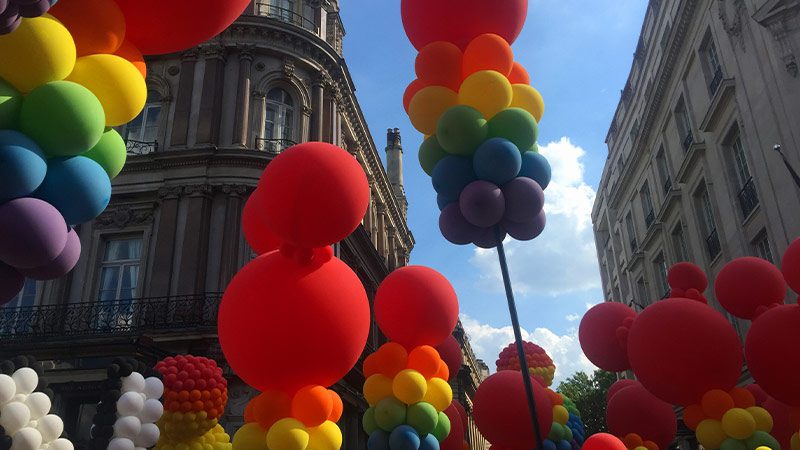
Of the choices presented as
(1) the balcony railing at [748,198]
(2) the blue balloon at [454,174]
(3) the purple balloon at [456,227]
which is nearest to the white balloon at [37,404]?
(3) the purple balloon at [456,227]

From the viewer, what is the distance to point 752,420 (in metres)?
6.19

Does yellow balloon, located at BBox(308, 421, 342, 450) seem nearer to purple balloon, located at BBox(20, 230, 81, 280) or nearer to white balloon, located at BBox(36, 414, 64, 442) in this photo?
purple balloon, located at BBox(20, 230, 81, 280)

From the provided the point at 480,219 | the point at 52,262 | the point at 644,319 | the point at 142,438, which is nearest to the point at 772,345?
the point at 644,319

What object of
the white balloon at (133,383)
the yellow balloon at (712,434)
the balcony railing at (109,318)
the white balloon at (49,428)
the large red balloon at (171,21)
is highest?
the balcony railing at (109,318)

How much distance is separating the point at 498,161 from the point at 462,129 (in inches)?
17.7

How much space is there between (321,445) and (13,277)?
2.24 m

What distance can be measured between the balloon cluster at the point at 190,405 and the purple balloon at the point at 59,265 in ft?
16.0

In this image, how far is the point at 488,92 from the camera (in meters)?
5.57

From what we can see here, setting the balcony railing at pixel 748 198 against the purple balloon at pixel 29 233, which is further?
the balcony railing at pixel 748 198

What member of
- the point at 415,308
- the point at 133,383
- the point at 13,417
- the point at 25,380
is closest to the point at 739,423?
the point at 415,308

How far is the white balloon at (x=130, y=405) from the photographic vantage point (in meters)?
7.57

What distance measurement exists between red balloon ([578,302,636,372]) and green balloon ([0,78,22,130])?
7533 millimetres

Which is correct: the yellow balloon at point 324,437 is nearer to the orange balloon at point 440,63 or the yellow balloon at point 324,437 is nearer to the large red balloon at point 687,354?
the orange balloon at point 440,63

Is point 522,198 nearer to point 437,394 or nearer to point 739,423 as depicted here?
point 437,394
